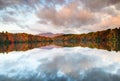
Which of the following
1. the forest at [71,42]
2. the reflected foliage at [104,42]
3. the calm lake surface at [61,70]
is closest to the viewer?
the calm lake surface at [61,70]

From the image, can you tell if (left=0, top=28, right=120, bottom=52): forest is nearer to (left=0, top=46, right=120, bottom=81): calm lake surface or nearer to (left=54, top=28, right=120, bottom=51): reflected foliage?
(left=54, top=28, right=120, bottom=51): reflected foliage

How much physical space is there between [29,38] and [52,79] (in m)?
99.6

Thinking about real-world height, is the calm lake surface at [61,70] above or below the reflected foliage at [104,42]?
above

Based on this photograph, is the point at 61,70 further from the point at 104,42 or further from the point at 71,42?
the point at 71,42

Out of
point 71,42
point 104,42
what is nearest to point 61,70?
point 104,42

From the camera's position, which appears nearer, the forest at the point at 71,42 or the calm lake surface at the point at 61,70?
the calm lake surface at the point at 61,70

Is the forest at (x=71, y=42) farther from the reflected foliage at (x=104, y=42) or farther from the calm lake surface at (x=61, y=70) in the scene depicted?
the calm lake surface at (x=61, y=70)

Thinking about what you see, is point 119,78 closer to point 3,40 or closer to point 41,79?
point 41,79

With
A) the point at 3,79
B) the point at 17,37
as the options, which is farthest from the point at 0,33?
the point at 3,79

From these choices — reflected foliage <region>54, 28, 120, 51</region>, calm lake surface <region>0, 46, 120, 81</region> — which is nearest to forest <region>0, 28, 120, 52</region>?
reflected foliage <region>54, 28, 120, 51</region>

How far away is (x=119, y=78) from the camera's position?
6598 millimetres

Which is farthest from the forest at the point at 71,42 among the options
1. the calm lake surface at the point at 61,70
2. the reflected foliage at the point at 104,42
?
the calm lake surface at the point at 61,70

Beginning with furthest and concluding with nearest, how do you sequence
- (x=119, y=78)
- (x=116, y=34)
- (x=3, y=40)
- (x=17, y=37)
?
(x=17, y=37)
(x=3, y=40)
(x=116, y=34)
(x=119, y=78)

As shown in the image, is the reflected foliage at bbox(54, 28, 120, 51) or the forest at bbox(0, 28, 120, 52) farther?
the forest at bbox(0, 28, 120, 52)
